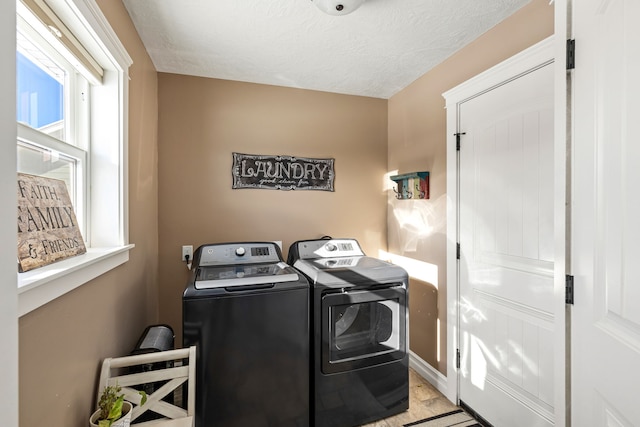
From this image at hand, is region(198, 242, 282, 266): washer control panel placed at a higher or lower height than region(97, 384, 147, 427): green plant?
higher

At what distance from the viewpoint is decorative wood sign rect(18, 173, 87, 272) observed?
87cm

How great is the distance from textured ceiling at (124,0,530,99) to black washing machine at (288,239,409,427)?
4.74ft

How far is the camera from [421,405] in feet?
6.62

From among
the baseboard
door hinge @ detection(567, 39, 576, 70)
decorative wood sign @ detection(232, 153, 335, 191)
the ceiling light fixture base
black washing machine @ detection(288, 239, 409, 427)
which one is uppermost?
the ceiling light fixture base

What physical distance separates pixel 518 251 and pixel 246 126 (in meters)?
2.11

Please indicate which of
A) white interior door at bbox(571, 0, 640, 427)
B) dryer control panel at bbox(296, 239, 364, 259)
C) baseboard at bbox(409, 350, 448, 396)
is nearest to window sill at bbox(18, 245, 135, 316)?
dryer control panel at bbox(296, 239, 364, 259)

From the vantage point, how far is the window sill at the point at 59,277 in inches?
29.6

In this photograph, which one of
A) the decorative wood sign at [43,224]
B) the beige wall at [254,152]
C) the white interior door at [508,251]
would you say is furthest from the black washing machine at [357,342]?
the decorative wood sign at [43,224]

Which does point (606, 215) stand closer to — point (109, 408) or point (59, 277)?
point (59, 277)

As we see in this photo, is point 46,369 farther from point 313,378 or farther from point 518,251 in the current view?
point 518,251

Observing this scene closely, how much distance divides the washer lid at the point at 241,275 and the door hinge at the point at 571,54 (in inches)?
59.1

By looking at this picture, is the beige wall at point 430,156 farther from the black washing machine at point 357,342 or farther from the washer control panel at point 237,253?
the washer control panel at point 237,253

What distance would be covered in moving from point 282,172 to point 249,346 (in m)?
1.43

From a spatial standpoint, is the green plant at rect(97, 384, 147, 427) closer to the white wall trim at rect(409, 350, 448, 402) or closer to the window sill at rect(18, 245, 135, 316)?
the window sill at rect(18, 245, 135, 316)
